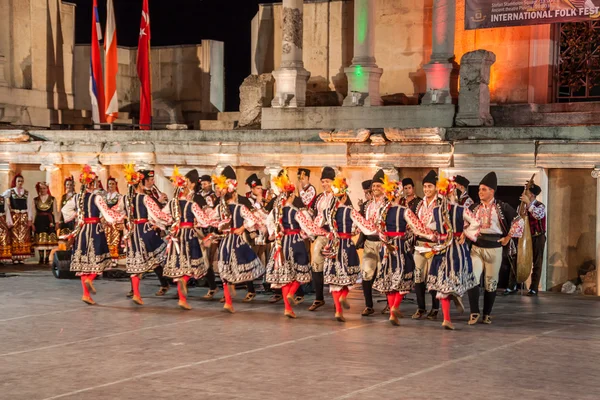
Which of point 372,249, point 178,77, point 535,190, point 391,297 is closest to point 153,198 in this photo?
point 372,249

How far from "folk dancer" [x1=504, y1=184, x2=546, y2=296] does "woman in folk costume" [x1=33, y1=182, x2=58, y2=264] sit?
847cm

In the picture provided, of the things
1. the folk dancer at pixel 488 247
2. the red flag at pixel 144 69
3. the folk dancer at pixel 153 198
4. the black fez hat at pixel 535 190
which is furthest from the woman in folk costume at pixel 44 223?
the folk dancer at pixel 488 247

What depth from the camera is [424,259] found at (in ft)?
38.9

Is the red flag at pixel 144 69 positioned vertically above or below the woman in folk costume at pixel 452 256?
above

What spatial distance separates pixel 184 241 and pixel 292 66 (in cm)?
755

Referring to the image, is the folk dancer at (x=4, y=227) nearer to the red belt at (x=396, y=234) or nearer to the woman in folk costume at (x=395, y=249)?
the woman in folk costume at (x=395, y=249)

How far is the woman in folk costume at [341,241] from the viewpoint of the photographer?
11.6 m

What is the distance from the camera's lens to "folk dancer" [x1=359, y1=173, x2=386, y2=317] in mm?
11914

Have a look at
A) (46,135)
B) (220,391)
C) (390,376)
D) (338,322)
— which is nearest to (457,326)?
(338,322)

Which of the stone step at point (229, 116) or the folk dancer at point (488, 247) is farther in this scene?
the stone step at point (229, 116)

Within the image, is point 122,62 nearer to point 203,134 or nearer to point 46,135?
point 46,135

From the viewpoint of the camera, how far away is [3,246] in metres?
17.7

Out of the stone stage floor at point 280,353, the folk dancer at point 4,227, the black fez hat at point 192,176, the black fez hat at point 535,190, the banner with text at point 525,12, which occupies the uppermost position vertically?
the banner with text at point 525,12

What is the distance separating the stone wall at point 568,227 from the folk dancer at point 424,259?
3.66 m
